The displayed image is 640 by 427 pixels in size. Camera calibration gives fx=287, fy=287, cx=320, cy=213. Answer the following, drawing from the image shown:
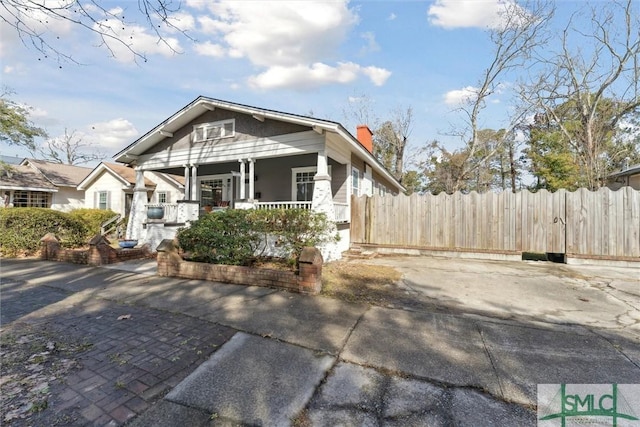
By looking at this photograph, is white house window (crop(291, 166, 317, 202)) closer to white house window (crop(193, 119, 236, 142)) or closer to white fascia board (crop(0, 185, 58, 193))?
white house window (crop(193, 119, 236, 142))

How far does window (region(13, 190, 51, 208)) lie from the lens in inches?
715

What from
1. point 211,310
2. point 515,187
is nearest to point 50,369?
point 211,310

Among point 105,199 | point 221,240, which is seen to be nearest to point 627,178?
point 221,240

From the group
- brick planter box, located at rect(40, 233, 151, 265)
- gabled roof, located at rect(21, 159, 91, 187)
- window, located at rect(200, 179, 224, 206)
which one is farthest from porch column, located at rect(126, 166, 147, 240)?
gabled roof, located at rect(21, 159, 91, 187)

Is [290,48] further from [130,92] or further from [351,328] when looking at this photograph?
[351,328]

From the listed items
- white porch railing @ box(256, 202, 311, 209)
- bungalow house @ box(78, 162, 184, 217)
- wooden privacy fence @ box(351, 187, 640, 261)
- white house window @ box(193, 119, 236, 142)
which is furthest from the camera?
bungalow house @ box(78, 162, 184, 217)

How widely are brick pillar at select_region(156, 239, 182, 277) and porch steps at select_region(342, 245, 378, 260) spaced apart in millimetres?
4703

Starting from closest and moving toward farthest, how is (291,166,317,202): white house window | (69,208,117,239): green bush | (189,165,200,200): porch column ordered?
(189,165,200,200): porch column
(291,166,317,202): white house window
(69,208,117,239): green bush

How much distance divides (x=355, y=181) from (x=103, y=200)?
17743 mm

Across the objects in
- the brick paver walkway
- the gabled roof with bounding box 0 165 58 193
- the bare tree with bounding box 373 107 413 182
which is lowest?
the brick paver walkway

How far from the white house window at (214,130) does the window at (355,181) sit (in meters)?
4.64

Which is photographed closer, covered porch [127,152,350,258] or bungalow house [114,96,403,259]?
bungalow house [114,96,403,259]

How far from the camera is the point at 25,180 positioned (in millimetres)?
18484

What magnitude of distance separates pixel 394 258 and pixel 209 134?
812 cm
